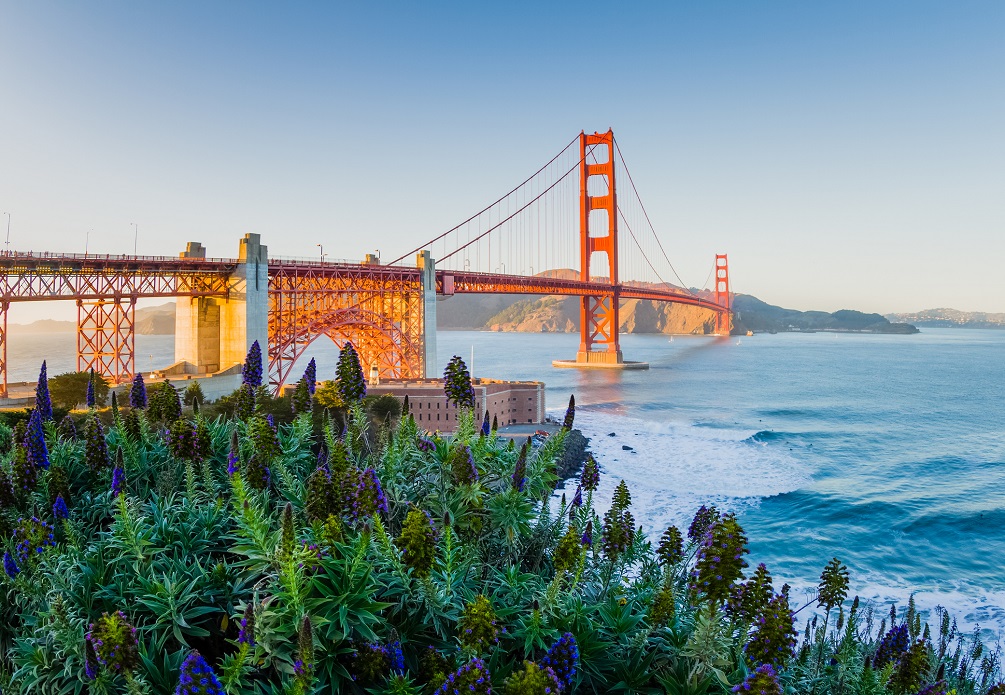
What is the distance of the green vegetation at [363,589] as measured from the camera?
133 inches

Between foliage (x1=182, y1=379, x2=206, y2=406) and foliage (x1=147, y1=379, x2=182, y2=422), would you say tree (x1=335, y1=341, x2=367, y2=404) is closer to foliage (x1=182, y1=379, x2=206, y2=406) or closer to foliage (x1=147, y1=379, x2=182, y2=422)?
foliage (x1=182, y1=379, x2=206, y2=406)

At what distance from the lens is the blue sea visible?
25.5 metres

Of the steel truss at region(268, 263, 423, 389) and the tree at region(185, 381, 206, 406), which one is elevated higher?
the steel truss at region(268, 263, 423, 389)

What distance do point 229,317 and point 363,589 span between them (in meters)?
38.1

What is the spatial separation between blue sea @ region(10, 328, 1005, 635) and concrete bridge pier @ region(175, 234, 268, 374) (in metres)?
22.2

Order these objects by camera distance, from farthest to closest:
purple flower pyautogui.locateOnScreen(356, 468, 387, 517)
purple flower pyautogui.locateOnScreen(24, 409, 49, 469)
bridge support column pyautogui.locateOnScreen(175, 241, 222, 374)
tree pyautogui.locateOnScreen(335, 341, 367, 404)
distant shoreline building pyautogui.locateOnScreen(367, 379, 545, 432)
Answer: bridge support column pyautogui.locateOnScreen(175, 241, 222, 374), distant shoreline building pyautogui.locateOnScreen(367, 379, 545, 432), tree pyautogui.locateOnScreen(335, 341, 367, 404), purple flower pyautogui.locateOnScreen(24, 409, 49, 469), purple flower pyautogui.locateOnScreen(356, 468, 387, 517)

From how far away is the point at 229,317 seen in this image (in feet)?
126

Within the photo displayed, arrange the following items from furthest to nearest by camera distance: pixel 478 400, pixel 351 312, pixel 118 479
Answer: pixel 351 312 < pixel 478 400 < pixel 118 479

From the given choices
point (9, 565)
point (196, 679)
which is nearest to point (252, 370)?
point (9, 565)

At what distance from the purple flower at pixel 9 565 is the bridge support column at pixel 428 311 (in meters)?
47.2

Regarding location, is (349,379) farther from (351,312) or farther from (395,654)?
(351,312)

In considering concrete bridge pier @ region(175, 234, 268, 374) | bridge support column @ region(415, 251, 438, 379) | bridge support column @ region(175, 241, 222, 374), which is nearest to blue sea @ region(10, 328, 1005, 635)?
bridge support column @ region(415, 251, 438, 379)

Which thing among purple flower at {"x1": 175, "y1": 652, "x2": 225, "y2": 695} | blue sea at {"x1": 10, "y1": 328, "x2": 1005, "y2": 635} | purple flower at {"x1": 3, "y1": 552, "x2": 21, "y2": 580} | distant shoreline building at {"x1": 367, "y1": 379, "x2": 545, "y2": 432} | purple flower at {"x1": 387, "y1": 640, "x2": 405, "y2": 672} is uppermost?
purple flower at {"x1": 175, "y1": 652, "x2": 225, "y2": 695}

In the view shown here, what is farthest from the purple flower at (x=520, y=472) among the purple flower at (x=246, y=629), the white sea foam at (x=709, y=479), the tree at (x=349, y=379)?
the white sea foam at (x=709, y=479)
